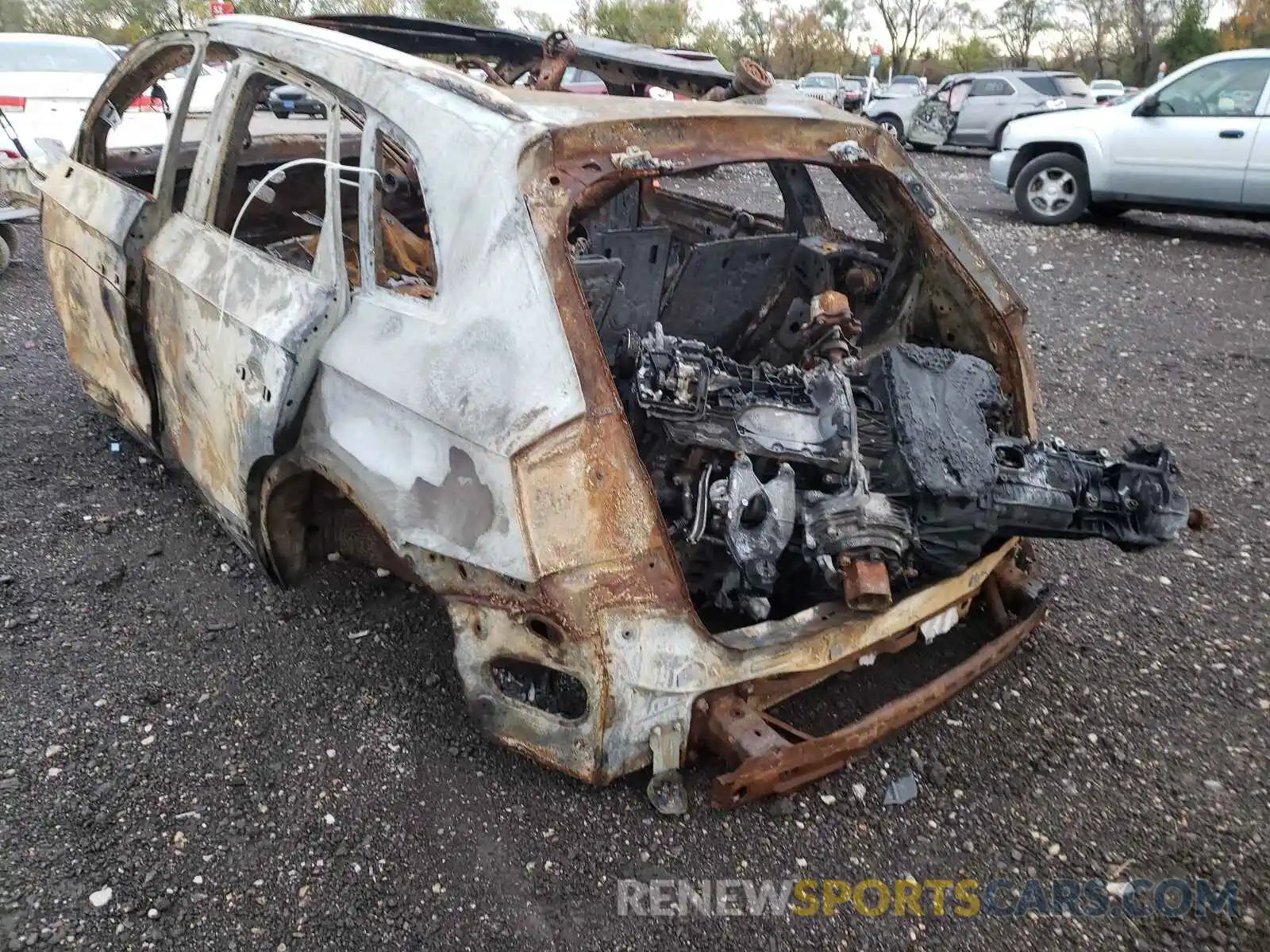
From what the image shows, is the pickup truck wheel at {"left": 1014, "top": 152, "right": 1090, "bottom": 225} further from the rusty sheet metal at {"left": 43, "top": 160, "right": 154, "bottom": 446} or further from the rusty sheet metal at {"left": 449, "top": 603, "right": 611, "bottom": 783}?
the rusty sheet metal at {"left": 449, "top": 603, "right": 611, "bottom": 783}

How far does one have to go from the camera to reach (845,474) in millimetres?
2324

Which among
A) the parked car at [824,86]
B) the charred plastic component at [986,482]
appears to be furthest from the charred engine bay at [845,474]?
the parked car at [824,86]

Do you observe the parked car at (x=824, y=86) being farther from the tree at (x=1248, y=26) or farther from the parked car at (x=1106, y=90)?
the tree at (x=1248, y=26)

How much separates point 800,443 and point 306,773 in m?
1.58

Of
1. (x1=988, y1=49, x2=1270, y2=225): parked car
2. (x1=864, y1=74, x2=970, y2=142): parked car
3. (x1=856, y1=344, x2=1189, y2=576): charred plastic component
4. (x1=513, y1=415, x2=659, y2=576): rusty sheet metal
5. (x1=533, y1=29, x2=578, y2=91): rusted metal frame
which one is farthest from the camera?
(x1=864, y1=74, x2=970, y2=142): parked car

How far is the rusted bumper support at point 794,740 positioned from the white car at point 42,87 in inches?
313

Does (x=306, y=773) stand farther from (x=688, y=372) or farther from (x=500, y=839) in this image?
(x=688, y=372)

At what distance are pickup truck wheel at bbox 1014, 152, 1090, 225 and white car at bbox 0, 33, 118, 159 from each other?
343 inches

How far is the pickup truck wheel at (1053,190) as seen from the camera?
8.74 m

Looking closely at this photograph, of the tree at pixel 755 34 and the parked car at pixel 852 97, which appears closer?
the parked car at pixel 852 97

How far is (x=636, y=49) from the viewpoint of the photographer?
11.6ft

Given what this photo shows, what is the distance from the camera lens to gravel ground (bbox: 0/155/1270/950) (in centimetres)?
198

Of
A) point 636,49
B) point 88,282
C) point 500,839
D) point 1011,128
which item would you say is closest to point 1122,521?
point 500,839

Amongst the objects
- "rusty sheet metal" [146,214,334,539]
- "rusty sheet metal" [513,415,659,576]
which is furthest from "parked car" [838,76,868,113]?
"rusty sheet metal" [513,415,659,576]
